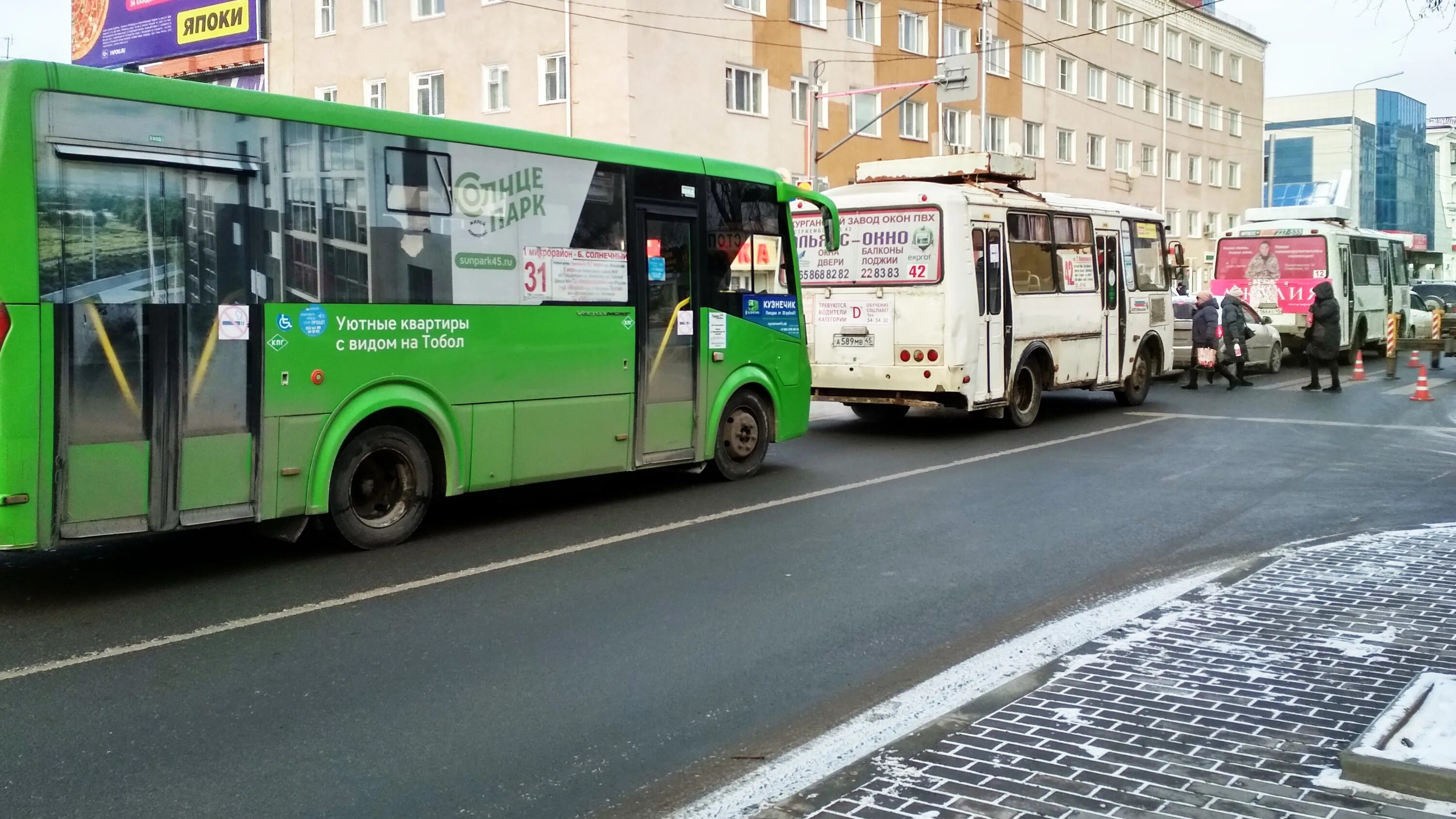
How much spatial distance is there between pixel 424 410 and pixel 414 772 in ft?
14.8

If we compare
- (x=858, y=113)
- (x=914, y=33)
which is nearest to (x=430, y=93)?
(x=858, y=113)

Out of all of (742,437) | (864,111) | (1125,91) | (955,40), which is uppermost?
(1125,91)

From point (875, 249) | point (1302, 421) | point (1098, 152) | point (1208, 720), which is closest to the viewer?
point (1208, 720)

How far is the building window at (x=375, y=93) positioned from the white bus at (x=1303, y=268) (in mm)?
22942

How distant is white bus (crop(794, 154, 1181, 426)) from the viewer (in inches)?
592

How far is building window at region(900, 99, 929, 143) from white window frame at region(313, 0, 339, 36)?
1718cm

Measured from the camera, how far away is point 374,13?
37.2 m

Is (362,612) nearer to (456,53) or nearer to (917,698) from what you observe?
(917,698)

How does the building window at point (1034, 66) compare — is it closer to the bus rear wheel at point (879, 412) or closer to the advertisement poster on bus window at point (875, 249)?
the bus rear wheel at point (879, 412)

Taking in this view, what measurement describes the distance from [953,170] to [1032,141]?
113ft

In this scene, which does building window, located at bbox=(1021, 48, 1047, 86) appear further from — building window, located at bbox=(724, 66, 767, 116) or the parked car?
the parked car

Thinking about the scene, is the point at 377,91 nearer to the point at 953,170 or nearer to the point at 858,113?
the point at 858,113

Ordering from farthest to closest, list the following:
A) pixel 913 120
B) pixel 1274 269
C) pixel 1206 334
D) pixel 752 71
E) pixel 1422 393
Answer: pixel 913 120
pixel 752 71
pixel 1274 269
pixel 1206 334
pixel 1422 393

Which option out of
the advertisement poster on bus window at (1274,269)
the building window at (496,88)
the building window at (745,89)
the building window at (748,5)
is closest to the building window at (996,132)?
the building window at (745,89)
